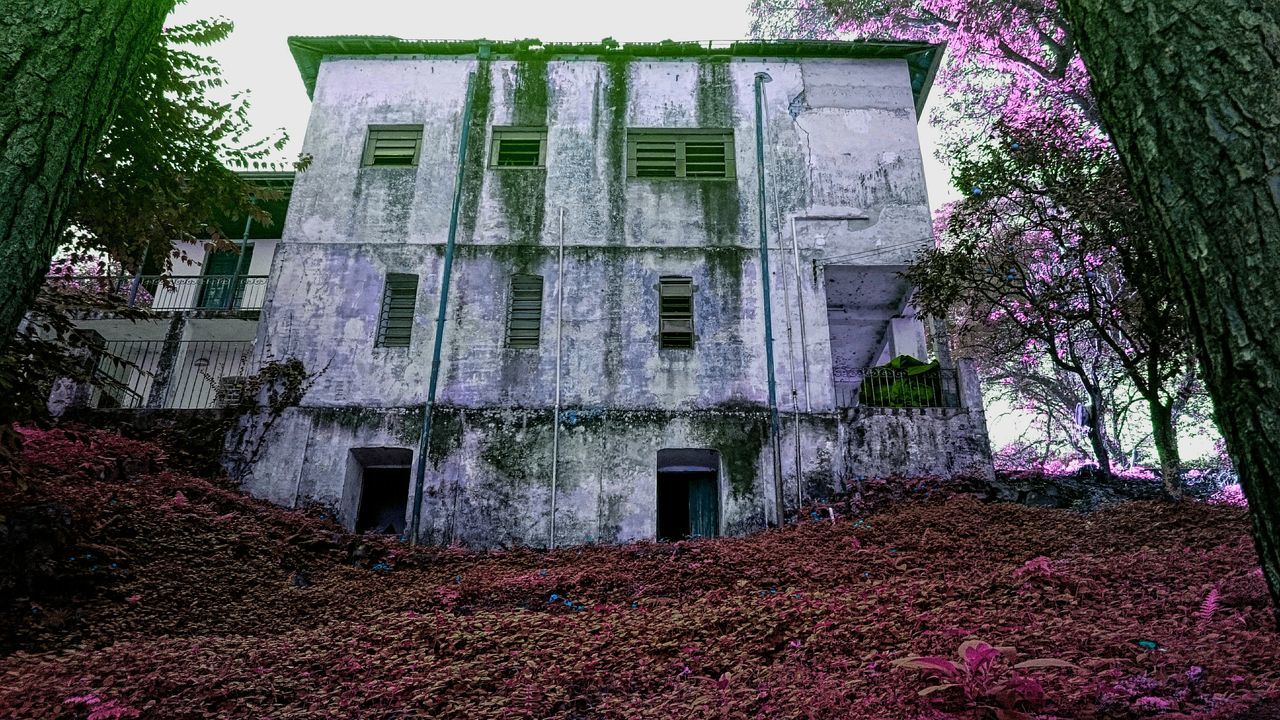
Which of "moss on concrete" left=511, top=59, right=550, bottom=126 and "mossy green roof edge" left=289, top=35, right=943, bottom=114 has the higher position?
"mossy green roof edge" left=289, top=35, right=943, bottom=114

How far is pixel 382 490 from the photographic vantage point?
13969 mm

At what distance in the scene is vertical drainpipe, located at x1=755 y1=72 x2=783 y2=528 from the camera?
505 inches

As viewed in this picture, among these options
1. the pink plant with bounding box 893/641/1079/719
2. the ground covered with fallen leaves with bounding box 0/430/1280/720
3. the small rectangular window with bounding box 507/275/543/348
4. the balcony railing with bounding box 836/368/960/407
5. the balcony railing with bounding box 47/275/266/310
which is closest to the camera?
the pink plant with bounding box 893/641/1079/719

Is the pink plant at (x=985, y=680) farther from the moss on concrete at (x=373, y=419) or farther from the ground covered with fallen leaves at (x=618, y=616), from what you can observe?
the moss on concrete at (x=373, y=419)

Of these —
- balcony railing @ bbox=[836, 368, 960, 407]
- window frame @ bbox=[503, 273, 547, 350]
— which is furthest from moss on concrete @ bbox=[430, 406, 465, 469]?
balcony railing @ bbox=[836, 368, 960, 407]

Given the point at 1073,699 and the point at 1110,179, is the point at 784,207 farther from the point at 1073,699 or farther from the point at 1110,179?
the point at 1073,699

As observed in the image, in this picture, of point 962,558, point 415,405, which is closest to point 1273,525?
point 962,558

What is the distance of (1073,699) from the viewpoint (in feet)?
15.0

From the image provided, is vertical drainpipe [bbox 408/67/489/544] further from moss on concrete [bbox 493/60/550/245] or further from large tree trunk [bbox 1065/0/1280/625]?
large tree trunk [bbox 1065/0/1280/625]

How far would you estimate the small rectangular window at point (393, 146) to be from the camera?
1562 centimetres

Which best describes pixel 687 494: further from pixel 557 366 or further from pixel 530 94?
pixel 530 94

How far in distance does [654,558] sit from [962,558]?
12.6 ft

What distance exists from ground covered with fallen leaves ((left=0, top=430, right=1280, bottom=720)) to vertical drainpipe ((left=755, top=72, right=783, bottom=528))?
136cm

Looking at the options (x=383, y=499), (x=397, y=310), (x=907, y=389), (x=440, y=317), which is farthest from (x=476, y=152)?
(x=907, y=389)
